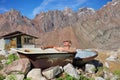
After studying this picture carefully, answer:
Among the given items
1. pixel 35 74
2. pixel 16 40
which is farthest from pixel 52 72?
pixel 16 40

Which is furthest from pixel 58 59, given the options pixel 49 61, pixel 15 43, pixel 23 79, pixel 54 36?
pixel 54 36

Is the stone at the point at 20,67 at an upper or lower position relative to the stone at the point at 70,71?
upper

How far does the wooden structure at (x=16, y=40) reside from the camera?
38.1 m

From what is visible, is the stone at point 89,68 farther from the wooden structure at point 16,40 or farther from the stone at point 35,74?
the wooden structure at point 16,40

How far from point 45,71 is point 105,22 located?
17908cm

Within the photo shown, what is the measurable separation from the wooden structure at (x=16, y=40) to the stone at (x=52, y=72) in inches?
1084

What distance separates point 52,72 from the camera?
11.1 meters

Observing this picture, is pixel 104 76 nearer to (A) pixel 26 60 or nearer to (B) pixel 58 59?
(B) pixel 58 59

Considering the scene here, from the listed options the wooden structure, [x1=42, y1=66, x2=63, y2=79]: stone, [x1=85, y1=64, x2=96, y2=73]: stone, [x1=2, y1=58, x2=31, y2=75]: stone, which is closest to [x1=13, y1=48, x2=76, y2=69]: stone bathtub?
[x1=2, y1=58, x2=31, y2=75]: stone

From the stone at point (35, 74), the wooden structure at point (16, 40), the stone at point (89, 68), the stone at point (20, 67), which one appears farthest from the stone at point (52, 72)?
the wooden structure at point (16, 40)

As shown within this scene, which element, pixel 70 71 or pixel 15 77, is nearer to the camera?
pixel 15 77

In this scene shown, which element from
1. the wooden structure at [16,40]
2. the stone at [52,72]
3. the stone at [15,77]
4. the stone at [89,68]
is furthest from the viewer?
the wooden structure at [16,40]

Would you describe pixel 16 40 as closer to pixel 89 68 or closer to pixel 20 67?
pixel 89 68

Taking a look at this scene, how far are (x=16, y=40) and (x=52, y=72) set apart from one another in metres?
28.4
